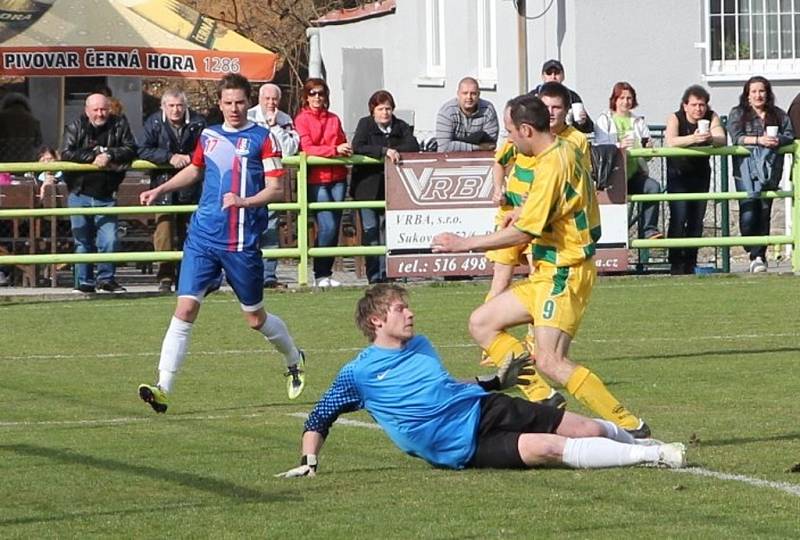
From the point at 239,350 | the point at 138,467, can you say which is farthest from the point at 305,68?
the point at 138,467

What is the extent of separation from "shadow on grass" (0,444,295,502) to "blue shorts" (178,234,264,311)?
6.72 feet

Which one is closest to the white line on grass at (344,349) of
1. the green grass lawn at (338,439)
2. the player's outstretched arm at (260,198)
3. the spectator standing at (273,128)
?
the green grass lawn at (338,439)

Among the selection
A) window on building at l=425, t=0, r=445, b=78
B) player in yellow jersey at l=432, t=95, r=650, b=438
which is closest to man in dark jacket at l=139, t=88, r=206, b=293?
player in yellow jersey at l=432, t=95, r=650, b=438

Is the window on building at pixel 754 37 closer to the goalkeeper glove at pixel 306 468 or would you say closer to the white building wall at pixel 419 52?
the white building wall at pixel 419 52

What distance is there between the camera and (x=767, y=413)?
34.4 feet

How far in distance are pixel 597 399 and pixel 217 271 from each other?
11.4 feet

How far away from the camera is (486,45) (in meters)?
32.1

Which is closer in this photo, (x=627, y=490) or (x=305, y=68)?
(x=627, y=490)

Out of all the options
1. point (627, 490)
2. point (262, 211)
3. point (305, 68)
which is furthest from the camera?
point (305, 68)

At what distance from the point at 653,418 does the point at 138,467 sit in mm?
3022

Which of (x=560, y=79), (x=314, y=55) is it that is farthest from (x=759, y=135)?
(x=314, y=55)

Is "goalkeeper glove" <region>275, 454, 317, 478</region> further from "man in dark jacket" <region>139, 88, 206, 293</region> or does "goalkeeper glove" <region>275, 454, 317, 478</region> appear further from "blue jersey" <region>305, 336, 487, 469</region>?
"man in dark jacket" <region>139, 88, 206, 293</region>

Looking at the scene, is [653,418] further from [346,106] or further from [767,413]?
[346,106]

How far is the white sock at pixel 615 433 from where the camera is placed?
8.66 m
